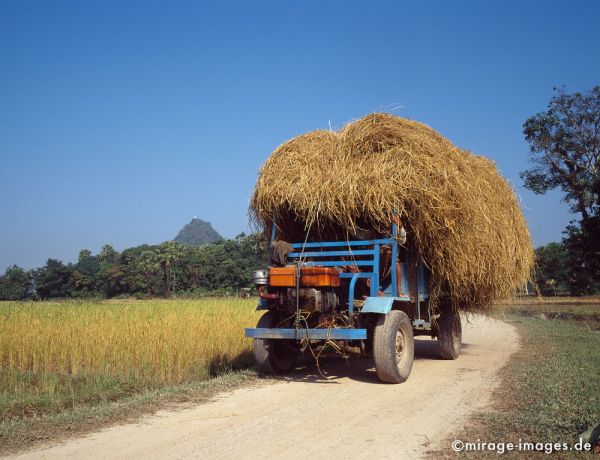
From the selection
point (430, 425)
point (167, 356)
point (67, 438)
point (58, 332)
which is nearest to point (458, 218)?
point (430, 425)

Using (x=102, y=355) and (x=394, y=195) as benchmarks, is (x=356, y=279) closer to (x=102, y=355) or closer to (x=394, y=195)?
(x=394, y=195)

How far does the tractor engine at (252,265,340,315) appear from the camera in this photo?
24.9 ft

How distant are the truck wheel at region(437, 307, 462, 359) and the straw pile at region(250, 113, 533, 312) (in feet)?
2.43

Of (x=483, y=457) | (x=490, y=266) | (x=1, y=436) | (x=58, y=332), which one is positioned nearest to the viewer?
(x=483, y=457)

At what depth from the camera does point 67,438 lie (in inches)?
196

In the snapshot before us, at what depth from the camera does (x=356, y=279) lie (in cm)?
796

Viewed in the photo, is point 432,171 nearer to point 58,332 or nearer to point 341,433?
point 341,433

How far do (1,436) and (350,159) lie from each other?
5969 mm

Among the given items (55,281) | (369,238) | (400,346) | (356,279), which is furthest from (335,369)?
(55,281)

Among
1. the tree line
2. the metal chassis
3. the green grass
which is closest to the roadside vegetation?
the metal chassis

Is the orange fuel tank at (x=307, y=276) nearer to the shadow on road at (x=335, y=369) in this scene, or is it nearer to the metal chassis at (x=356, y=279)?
the metal chassis at (x=356, y=279)

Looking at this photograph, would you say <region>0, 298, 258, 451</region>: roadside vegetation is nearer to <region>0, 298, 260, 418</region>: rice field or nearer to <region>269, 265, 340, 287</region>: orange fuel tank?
<region>0, 298, 260, 418</region>: rice field

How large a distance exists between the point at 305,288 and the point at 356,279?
0.82 metres

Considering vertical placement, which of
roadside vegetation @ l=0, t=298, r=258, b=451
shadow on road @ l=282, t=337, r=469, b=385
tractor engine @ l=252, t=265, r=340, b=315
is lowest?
shadow on road @ l=282, t=337, r=469, b=385
